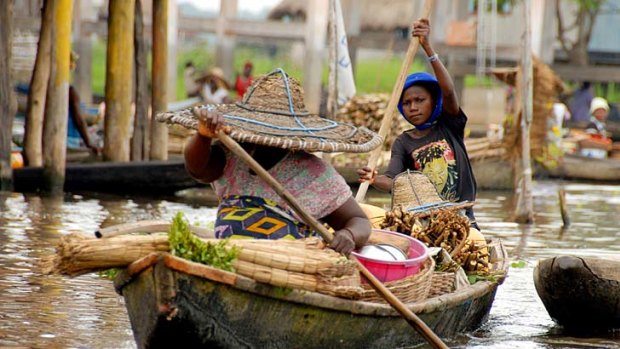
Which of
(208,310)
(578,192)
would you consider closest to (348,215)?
(208,310)

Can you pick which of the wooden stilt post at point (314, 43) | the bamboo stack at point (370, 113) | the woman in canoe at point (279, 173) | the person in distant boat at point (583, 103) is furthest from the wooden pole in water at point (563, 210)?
the person in distant boat at point (583, 103)

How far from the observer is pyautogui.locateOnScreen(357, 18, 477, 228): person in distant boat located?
779cm

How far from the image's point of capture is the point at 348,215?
5.88 m

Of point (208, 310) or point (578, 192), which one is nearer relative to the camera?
point (208, 310)

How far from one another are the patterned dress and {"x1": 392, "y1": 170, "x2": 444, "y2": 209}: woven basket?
173cm

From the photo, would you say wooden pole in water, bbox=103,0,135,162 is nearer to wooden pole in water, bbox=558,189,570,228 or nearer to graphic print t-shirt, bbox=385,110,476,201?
wooden pole in water, bbox=558,189,570,228

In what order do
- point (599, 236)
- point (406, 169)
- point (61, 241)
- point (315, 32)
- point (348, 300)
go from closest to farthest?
1. point (61, 241)
2. point (348, 300)
3. point (406, 169)
4. point (599, 236)
5. point (315, 32)

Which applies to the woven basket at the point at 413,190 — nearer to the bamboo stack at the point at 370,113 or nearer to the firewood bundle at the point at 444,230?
the firewood bundle at the point at 444,230

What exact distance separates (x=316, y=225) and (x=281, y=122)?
587 millimetres

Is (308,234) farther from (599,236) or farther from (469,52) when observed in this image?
(469,52)

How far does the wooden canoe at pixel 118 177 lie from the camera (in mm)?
12805

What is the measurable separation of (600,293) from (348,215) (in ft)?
7.17

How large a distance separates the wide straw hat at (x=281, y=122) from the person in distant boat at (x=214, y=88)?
51.0ft

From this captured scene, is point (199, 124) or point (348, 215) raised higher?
point (199, 124)
